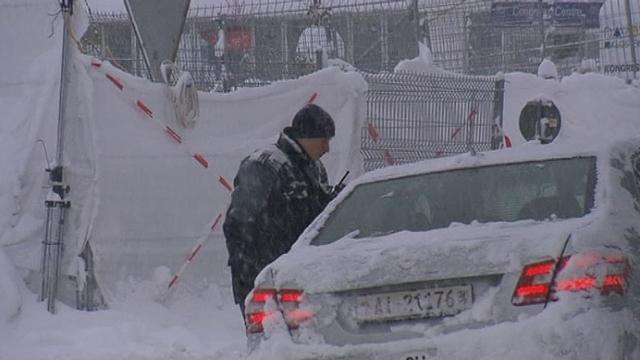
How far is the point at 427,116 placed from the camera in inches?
501

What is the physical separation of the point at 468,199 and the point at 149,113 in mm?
5489

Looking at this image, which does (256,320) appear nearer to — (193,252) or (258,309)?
(258,309)

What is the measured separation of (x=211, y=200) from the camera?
11.2 meters

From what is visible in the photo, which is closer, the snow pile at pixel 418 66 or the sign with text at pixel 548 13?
Result: the snow pile at pixel 418 66

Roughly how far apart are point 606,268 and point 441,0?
10085 mm

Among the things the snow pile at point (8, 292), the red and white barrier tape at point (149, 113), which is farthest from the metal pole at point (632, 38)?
the snow pile at point (8, 292)

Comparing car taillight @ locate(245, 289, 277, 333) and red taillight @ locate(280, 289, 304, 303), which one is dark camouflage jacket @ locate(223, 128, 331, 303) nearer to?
car taillight @ locate(245, 289, 277, 333)

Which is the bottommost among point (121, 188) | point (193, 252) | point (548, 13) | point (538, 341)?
point (193, 252)

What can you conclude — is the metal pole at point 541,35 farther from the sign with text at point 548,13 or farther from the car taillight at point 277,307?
the car taillight at point 277,307

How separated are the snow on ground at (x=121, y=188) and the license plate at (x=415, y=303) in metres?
4.43

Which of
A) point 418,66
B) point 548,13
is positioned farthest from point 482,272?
point 548,13

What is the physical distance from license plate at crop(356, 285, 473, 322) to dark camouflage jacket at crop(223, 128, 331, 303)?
6.15 feet

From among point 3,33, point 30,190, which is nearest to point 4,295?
point 30,190

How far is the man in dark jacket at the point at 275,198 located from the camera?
7207 millimetres
